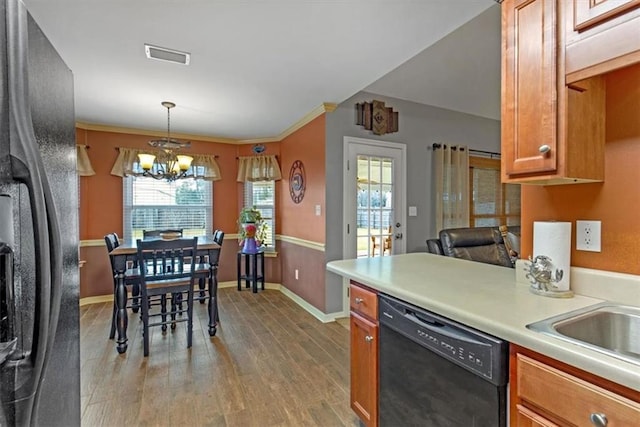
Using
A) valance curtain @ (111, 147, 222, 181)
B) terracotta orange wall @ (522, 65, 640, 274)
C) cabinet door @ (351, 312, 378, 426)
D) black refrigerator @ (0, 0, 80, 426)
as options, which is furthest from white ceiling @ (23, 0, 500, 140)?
cabinet door @ (351, 312, 378, 426)

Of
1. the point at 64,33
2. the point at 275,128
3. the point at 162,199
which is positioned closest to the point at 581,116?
the point at 64,33

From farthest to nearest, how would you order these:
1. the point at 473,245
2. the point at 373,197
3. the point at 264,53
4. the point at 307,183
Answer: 1. the point at 307,183
2. the point at 373,197
3. the point at 473,245
4. the point at 264,53

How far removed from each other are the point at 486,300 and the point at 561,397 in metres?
0.40

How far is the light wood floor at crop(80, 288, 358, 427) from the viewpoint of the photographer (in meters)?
1.88

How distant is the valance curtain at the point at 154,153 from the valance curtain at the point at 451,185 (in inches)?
123

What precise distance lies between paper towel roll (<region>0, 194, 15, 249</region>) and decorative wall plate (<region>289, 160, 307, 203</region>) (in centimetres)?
332

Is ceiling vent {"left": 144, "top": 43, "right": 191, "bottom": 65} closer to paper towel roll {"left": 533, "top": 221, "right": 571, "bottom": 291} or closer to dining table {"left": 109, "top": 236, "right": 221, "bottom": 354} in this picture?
dining table {"left": 109, "top": 236, "right": 221, "bottom": 354}

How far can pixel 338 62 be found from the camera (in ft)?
7.89

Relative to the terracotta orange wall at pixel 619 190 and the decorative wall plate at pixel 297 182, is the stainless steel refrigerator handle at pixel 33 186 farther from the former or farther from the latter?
the decorative wall plate at pixel 297 182

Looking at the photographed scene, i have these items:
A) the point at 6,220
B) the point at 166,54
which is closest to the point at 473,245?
the point at 166,54

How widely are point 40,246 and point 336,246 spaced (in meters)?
2.93

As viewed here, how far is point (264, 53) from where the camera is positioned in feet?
7.47

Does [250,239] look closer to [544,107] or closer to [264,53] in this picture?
[264,53]

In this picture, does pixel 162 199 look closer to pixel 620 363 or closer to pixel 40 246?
pixel 40 246
